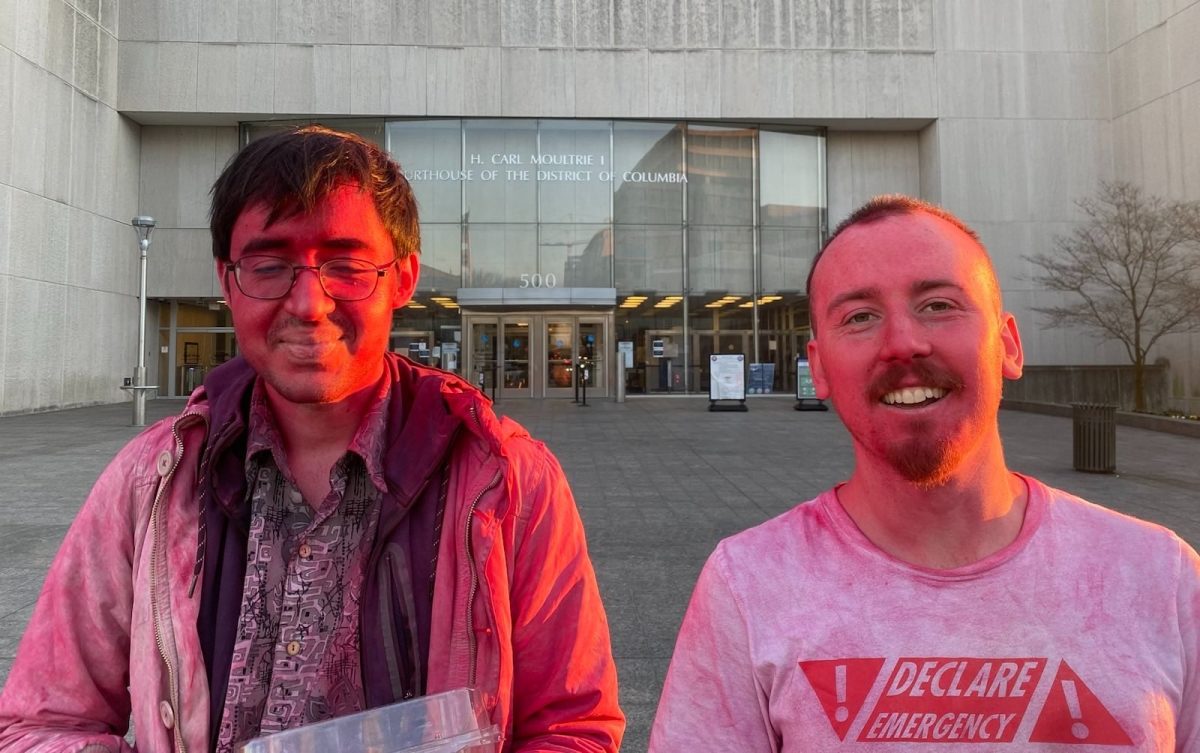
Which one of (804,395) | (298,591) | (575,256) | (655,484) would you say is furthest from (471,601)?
(575,256)

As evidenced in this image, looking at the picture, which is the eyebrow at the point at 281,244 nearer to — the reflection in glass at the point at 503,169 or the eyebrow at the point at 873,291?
the eyebrow at the point at 873,291

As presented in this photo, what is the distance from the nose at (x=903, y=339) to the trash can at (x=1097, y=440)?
9.41 m

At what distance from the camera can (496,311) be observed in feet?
78.5

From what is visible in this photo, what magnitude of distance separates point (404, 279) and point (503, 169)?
2305 centimetres

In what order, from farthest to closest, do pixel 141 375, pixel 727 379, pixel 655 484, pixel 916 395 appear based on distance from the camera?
1. pixel 727 379
2. pixel 141 375
3. pixel 655 484
4. pixel 916 395

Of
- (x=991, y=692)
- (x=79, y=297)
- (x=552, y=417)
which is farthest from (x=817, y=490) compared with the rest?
(x=79, y=297)

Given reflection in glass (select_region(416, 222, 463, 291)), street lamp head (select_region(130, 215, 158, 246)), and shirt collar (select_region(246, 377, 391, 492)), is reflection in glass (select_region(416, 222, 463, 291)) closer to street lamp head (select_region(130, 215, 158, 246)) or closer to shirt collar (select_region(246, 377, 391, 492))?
street lamp head (select_region(130, 215, 158, 246))

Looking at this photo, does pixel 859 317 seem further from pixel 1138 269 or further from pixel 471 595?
pixel 1138 269

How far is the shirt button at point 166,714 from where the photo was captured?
1.32 metres

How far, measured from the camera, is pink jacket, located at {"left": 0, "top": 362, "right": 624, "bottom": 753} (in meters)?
1.34

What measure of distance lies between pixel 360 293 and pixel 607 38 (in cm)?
2357

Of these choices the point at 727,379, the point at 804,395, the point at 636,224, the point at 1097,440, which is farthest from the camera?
the point at 636,224

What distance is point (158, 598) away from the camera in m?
1.36

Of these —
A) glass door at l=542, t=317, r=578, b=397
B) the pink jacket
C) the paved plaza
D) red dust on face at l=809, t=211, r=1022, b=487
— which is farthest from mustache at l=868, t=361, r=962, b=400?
glass door at l=542, t=317, r=578, b=397
